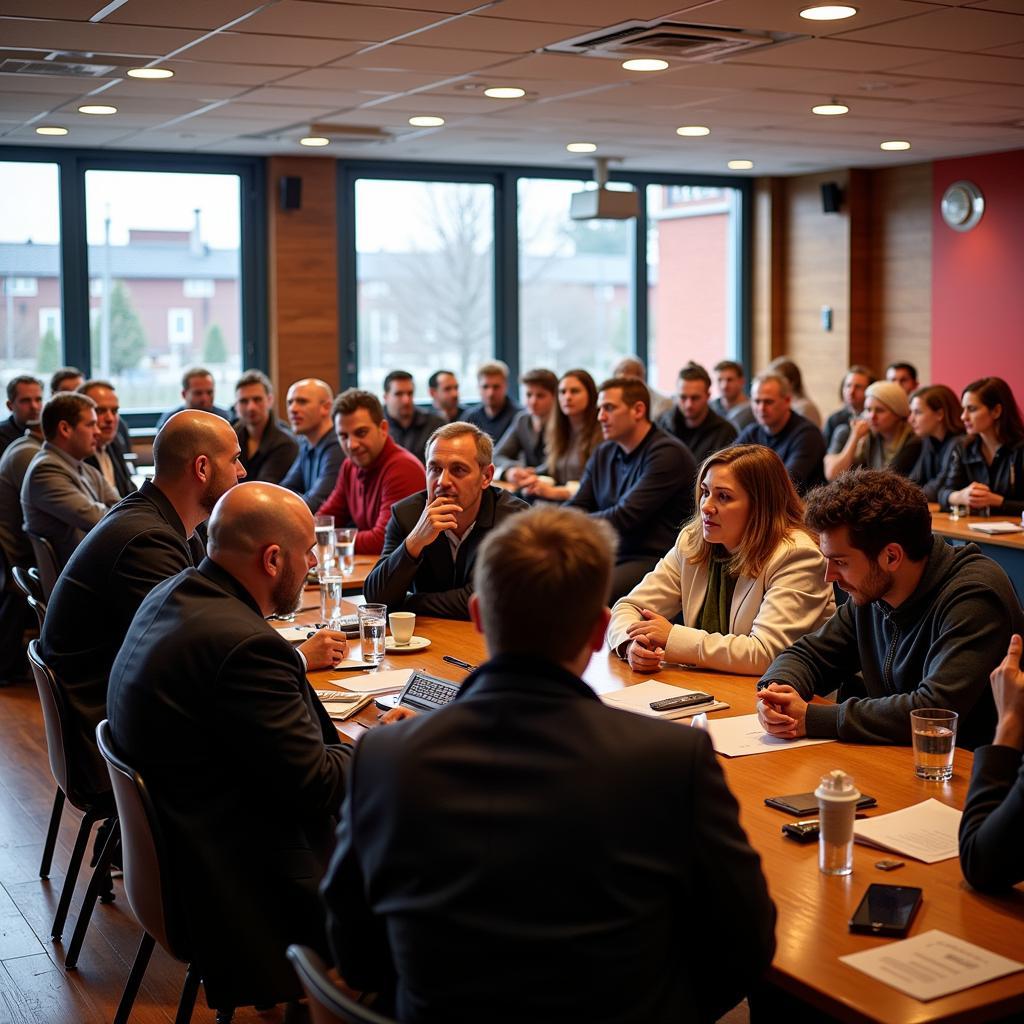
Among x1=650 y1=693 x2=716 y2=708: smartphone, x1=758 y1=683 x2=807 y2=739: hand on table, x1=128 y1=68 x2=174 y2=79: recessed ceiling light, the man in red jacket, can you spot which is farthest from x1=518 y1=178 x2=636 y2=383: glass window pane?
x1=758 y1=683 x2=807 y2=739: hand on table

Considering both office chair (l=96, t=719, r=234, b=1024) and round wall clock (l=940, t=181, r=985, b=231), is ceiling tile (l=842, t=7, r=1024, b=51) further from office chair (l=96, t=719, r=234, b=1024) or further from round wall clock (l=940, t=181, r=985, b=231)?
round wall clock (l=940, t=181, r=985, b=231)

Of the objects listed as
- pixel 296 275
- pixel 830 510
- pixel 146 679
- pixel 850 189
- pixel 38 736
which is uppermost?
pixel 850 189

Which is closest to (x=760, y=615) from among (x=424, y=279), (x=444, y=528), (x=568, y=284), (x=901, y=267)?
(x=444, y=528)

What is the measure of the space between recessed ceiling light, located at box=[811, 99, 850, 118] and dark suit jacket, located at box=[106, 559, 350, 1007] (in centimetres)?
598

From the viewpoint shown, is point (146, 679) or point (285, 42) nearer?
point (146, 679)

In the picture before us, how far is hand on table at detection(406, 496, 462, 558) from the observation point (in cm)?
432

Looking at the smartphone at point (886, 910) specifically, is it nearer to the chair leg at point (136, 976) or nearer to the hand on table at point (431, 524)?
the chair leg at point (136, 976)

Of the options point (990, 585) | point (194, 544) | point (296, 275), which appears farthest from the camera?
point (296, 275)

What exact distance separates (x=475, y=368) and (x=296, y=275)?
181 centimetres

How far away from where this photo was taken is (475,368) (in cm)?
1133

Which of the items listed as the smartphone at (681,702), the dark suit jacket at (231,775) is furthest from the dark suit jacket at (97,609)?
the smartphone at (681,702)

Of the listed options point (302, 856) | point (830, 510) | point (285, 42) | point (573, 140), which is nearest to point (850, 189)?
point (573, 140)

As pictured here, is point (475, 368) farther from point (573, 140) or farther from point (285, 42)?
point (285, 42)

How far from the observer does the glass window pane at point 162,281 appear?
9961 millimetres
